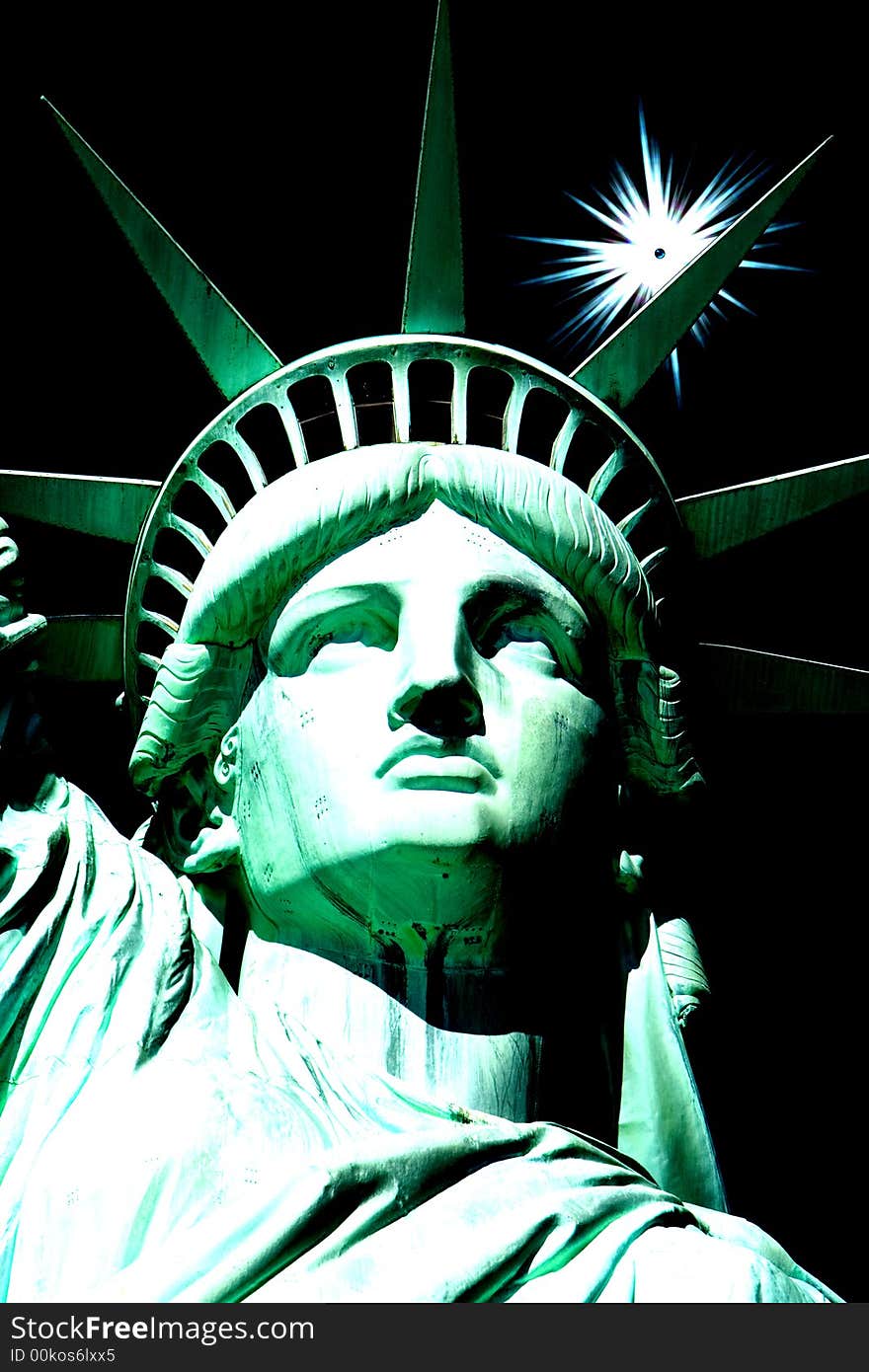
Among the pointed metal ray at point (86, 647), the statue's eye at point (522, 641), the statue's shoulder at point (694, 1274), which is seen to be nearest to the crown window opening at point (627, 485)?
the statue's eye at point (522, 641)

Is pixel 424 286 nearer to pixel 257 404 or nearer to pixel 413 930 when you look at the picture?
pixel 257 404

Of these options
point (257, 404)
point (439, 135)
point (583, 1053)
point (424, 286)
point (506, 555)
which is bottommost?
point (583, 1053)

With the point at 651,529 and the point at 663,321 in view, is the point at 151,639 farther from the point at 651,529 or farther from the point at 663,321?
the point at 663,321

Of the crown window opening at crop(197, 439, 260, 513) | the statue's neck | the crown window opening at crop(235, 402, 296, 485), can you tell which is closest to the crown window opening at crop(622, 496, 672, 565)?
the crown window opening at crop(235, 402, 296, 485)

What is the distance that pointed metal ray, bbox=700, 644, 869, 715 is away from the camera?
301 inches

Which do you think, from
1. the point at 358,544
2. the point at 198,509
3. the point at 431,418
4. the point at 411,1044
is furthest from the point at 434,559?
the point at 198,509

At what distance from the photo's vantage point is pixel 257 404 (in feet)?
24.1

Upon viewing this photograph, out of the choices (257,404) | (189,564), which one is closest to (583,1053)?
(257,404)

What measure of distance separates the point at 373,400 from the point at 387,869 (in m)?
2.28

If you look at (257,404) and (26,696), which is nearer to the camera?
(26,696)

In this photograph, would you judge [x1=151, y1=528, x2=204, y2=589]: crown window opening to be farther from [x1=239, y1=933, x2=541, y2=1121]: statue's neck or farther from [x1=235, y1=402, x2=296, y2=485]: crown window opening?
[x1=239, y1=933, x2=541, y2=1121]: statue's neck

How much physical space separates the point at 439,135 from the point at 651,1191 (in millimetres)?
4027

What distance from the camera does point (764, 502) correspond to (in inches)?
300
